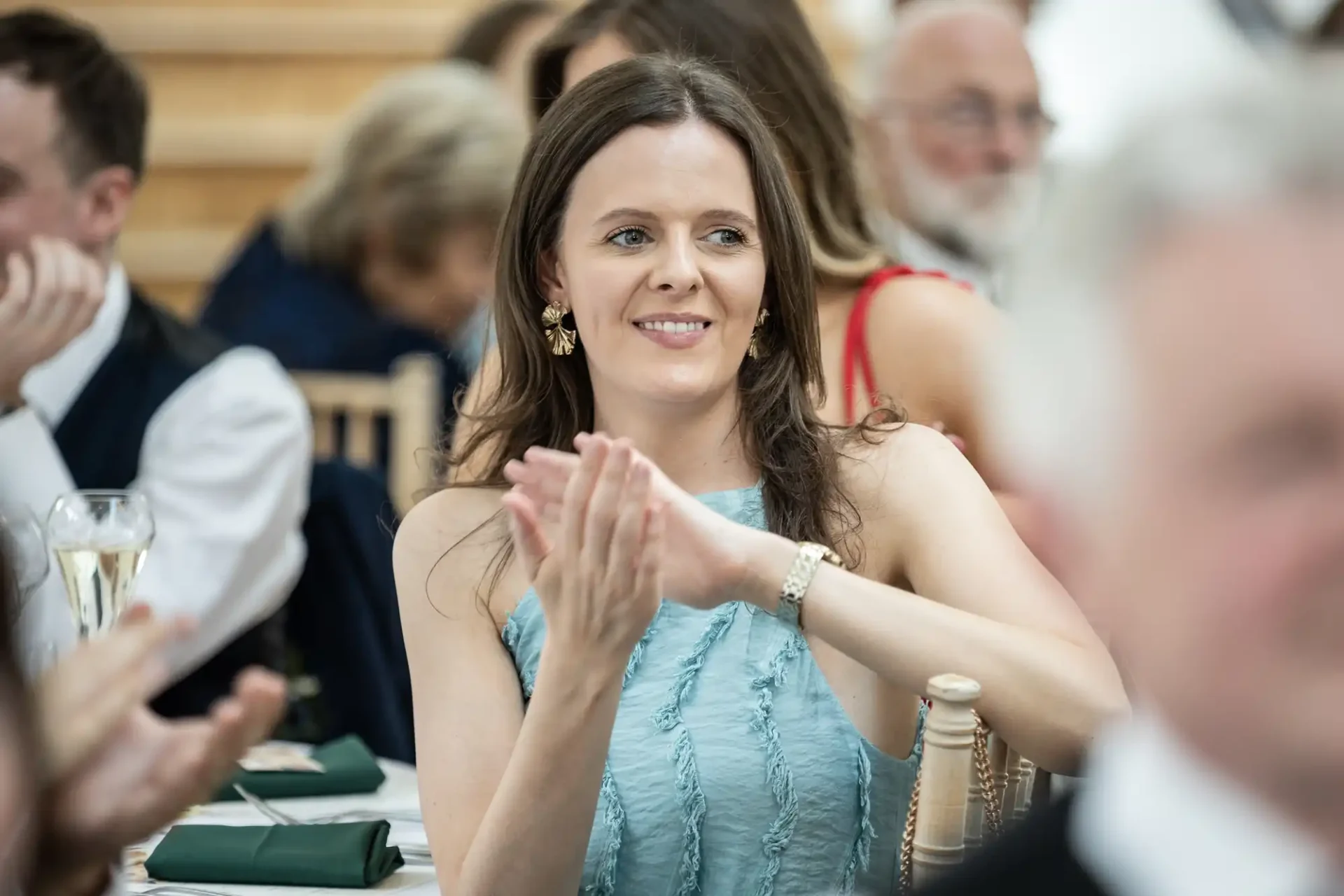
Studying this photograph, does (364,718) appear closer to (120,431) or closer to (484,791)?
(120,431)

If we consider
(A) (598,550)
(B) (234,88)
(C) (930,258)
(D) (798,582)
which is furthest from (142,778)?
(B) (234,88)

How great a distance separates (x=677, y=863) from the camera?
1.89 metres

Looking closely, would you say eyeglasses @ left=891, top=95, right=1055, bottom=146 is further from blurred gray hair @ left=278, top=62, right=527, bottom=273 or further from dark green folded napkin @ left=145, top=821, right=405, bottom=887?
dark green folded napkin @ left=145, top=821, right=405, bottom=887

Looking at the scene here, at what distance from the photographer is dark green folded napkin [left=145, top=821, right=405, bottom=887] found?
1.96 meters

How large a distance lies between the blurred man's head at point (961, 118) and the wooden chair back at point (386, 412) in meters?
1.05

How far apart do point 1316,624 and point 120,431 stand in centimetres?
264

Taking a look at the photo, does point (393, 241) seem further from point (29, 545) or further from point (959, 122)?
point (29, 545)

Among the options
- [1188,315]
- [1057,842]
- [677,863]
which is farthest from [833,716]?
[1188,315]

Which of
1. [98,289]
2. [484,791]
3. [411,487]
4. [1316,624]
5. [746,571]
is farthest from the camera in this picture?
[411,487]

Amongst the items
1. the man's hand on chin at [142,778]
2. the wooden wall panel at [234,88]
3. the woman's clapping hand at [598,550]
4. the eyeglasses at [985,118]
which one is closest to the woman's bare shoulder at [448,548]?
the woman's clapping hand at [598,550]

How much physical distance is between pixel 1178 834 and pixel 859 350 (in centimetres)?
167

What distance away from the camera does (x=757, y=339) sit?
2.10m

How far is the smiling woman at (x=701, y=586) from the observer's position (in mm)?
1792

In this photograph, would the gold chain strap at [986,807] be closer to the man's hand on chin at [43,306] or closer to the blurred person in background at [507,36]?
the man's hand on chin at [43,306]
